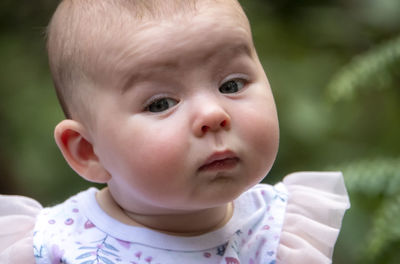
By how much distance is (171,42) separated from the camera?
145 cm

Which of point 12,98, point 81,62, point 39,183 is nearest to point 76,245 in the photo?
point 81,62

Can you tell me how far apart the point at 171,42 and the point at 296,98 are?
2.21 meters

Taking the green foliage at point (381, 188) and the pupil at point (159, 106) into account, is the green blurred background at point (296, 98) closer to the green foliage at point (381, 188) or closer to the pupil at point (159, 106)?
the green foliage at point (381, 188)

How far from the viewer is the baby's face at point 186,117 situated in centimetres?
144

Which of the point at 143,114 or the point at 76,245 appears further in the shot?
the point at 76,245

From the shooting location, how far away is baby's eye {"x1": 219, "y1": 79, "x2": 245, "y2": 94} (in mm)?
1532

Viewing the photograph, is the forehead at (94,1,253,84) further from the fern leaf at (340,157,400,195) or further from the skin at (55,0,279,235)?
the fern leaf at (340,157,400,195)

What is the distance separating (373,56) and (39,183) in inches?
74.8

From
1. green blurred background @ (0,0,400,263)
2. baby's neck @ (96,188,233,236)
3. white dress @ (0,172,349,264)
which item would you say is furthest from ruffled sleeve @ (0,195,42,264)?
green blurred background @ (0,0,400,263)

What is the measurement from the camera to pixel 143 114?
4.88 ft

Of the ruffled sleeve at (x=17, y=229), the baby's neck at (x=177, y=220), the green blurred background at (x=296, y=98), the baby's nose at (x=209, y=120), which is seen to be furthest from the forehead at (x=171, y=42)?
the green blurred background at (x=296, y=98)

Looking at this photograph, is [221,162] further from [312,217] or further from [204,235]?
[312,217]

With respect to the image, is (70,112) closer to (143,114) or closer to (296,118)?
(143,114)

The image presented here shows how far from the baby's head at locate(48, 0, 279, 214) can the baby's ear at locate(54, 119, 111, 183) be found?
8 cm
